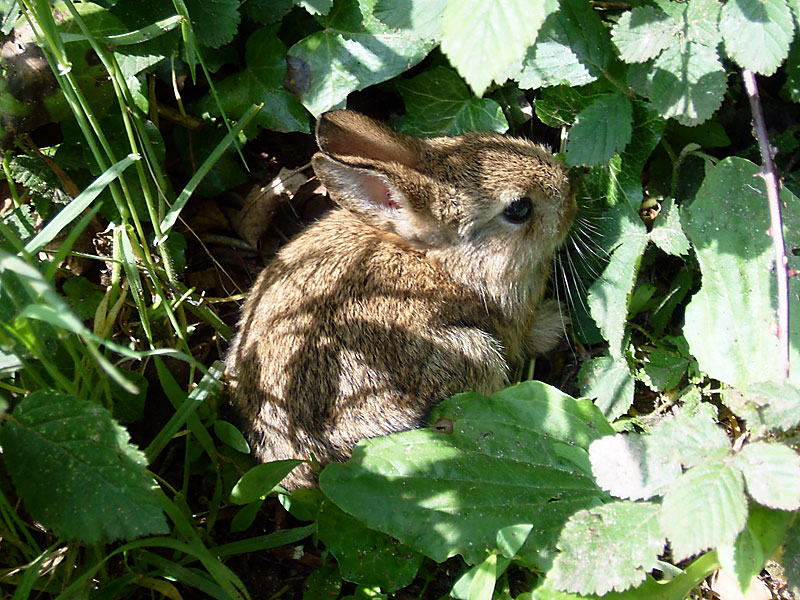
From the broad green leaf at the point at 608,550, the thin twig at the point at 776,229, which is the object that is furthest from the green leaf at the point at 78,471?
the thin twig at the point at 776,229

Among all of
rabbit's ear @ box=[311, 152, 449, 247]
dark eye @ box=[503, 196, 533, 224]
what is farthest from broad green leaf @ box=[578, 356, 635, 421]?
rabbit's ear @ box=[311, 152, 449, 247]

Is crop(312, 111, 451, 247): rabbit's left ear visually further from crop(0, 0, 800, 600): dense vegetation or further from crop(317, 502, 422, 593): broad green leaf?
crop(317, 502, 422, 593): broad green leaf

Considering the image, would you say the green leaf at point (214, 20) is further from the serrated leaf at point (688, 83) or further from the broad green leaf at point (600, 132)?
the serrated leaf at point (688, 83)

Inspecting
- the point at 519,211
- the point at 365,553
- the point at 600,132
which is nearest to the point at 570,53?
the point at 600,132

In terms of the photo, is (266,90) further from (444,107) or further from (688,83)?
(688,83)

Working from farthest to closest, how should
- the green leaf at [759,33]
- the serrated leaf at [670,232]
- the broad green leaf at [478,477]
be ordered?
the serrated leaf at [670,232], the broad green leaf at [478,477], the green leaf at [759,33]

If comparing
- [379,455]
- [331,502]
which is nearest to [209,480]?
[331,502]
